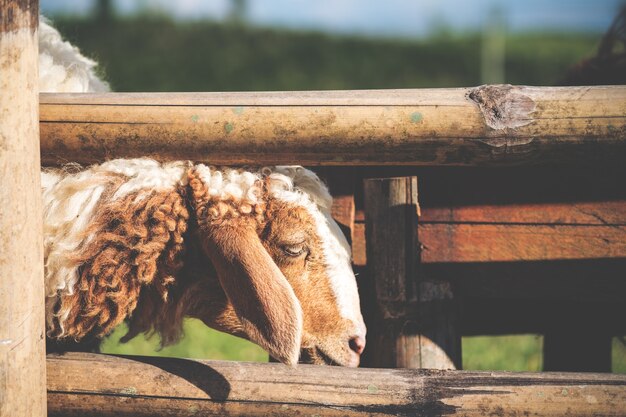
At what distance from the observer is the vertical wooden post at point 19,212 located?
1835 mm

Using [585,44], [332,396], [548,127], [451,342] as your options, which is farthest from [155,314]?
[585,44]

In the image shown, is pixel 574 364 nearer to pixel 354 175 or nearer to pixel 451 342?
pixel 451 342

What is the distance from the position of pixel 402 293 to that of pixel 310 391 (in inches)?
20.5

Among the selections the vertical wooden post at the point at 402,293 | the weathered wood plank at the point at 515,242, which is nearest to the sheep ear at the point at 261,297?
the vertical wooden post at the point at 402,293

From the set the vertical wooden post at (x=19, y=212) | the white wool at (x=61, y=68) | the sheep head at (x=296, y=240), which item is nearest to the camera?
the vertical wooden post at (x=19, y=212)

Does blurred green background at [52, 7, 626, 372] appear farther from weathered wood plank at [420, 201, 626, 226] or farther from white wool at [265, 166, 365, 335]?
weathered wood plank at [420, 201, 626, 226]

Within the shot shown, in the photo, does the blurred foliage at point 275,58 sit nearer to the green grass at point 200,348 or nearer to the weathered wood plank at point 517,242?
the green grass at point 200,348

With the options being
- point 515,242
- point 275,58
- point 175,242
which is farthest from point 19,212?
point 275,58

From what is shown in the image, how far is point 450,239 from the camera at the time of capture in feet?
8.66

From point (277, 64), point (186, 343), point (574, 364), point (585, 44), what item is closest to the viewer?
point (574, 364)

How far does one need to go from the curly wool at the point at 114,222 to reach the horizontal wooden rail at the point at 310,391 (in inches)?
11.6

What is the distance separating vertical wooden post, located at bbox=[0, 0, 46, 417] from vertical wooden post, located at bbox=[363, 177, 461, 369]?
3.67ft

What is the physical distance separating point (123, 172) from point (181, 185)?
0.21m

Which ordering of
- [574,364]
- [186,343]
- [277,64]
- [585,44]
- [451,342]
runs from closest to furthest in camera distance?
[451,342]
[574,364]
[186,343]
[277,64]
[585,44]
